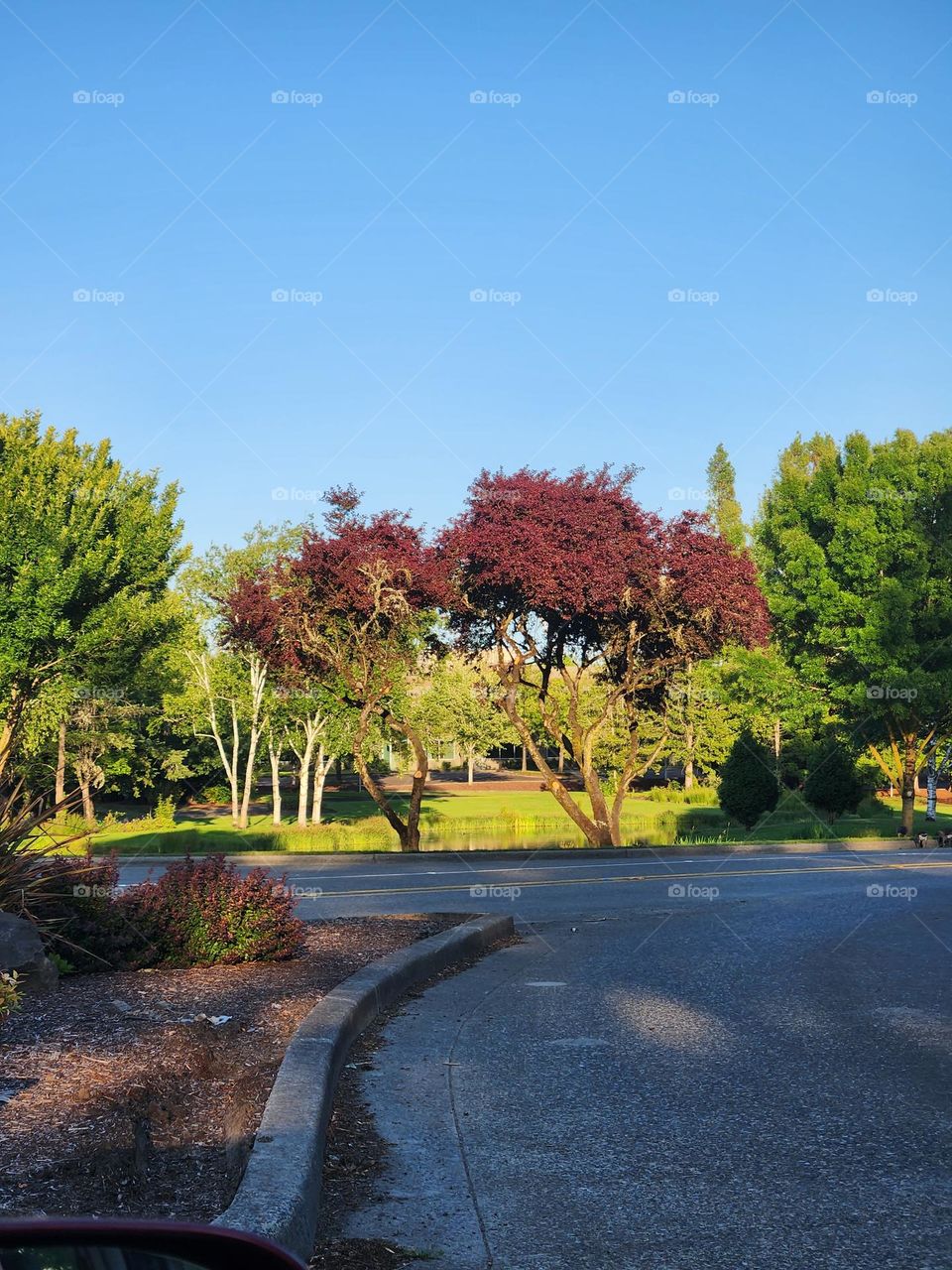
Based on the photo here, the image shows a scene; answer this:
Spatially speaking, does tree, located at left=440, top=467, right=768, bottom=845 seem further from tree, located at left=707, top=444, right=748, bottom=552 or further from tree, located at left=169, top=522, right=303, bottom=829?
tree, located at left=707, top=444, right=748, bottom=552

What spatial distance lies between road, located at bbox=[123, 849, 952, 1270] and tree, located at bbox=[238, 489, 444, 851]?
1156cm

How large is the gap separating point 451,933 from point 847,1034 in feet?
13.6

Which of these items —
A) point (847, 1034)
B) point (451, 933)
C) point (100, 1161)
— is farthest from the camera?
point (451, 933)

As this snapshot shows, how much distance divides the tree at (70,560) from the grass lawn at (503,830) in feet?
17.0

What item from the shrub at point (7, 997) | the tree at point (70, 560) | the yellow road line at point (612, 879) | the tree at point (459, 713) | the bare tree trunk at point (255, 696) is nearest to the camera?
the shrub at point (7, 997)

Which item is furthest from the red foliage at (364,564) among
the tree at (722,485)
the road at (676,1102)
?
the tree at (722,485)

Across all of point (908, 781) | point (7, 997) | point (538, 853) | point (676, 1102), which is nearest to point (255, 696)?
point (908, 781)

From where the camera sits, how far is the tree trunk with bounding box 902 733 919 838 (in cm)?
3775

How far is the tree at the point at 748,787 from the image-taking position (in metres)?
39.8

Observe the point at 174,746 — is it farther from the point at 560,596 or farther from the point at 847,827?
the point at 560,596

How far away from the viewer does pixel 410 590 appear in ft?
78.7

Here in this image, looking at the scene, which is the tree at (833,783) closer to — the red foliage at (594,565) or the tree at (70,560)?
the red foliage at (594,565)

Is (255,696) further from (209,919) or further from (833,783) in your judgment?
(209,919)

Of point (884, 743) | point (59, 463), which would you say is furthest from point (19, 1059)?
point (884, 743)
